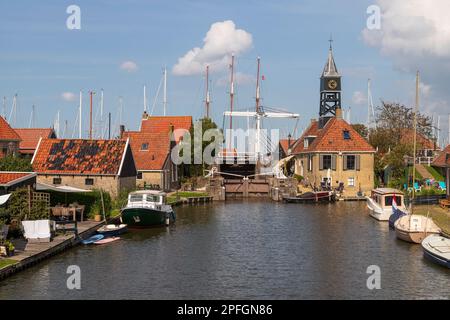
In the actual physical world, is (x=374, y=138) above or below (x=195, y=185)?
above

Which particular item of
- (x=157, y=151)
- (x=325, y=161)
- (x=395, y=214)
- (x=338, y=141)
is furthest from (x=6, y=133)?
(x=395, y=214)

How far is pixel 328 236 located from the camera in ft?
152

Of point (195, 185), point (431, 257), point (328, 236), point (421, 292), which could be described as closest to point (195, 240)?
point (328, 236)

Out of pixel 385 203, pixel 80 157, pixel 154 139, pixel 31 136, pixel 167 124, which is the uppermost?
pixel 167 124

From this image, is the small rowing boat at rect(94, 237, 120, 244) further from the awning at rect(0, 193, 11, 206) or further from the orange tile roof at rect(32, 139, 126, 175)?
the orange tile roof at rect(32, 139, 126, 175)

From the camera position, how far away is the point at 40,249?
35.2 m

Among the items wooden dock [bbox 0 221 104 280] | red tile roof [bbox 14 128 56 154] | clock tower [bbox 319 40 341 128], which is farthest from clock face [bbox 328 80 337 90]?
wooden dock [bbox 0 221 104 280]

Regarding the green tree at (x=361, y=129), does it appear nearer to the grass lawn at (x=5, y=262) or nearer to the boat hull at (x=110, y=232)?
the boat hull at (x=110, y=232)

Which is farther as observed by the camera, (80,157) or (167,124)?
(167,124)

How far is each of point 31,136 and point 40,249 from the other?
61405 mm

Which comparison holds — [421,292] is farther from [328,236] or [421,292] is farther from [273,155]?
[273,155]

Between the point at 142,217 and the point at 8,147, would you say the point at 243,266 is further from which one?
the point at 8,147
